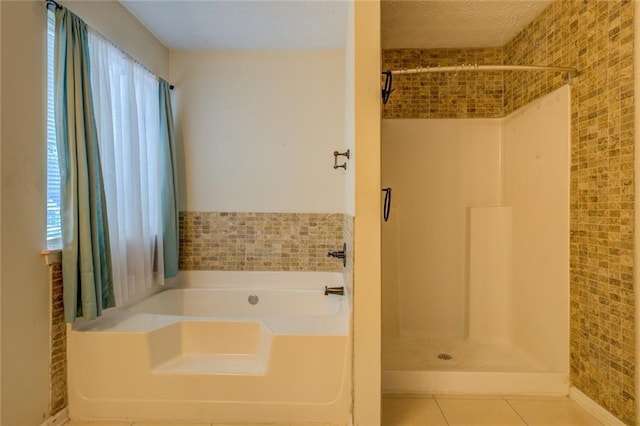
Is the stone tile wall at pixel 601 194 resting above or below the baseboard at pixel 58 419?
above

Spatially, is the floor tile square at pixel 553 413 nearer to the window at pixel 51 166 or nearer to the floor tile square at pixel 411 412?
the floor tile square at pixel 411 412

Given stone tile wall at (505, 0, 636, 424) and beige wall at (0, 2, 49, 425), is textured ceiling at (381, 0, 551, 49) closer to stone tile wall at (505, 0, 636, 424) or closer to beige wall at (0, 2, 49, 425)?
stone tile wall at (505, 0, 636, 424)

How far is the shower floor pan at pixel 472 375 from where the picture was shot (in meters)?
2.05

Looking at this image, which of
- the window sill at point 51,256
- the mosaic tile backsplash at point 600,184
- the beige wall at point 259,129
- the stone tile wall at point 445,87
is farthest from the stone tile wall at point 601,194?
the window sill at point 51,256

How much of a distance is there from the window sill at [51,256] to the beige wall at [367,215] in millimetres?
1449

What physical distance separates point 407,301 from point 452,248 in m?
0.55

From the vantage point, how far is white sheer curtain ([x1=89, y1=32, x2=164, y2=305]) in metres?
1.99

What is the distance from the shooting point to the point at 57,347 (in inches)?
69.5

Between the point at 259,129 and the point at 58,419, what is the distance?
2.19 meters

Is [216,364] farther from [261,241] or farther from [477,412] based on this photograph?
[477,412]

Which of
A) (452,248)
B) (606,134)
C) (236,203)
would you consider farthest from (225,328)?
(606,134)

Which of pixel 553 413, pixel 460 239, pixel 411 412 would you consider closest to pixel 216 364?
pixel 411 412

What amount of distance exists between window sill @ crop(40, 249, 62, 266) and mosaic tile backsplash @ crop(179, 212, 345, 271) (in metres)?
1.16

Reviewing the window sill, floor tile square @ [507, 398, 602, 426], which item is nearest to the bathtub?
the window sill
